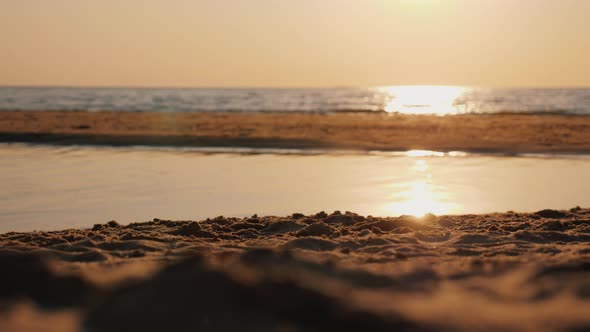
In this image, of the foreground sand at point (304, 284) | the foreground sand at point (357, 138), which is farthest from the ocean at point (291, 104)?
the foreground sand at point (304, 284)

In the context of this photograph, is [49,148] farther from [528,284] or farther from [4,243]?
[528,284]

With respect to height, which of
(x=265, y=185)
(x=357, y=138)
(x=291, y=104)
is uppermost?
(x=291, y=104)

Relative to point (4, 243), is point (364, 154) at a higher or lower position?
higher

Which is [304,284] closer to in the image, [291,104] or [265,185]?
[265,185]

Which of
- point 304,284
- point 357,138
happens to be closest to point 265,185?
point 304,284

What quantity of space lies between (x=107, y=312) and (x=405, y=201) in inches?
248

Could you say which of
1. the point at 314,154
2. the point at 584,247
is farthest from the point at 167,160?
→ the point at 584,247

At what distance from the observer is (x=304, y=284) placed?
381 centimetres

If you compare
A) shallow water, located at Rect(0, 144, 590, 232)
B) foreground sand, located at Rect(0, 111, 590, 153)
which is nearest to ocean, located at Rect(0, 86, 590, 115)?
foreground sand, located at Rect(0, 111, 590, 153)

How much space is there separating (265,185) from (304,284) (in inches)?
291

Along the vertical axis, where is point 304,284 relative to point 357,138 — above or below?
below

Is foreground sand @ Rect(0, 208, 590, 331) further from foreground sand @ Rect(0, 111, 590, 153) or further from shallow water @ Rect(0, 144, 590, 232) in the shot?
foreground sand @ Rect(0, 111, 590, 153)

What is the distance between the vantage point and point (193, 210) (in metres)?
8.88

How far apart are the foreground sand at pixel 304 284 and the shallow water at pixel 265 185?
2.74 metres
